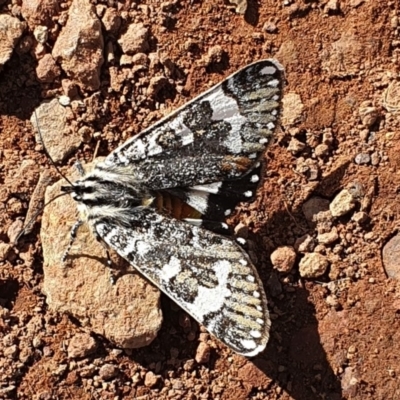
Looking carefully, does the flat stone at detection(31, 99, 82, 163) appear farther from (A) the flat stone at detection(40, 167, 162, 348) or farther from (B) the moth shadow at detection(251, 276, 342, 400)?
(B) the moth shadow at detection(251, 276, 342, 400)

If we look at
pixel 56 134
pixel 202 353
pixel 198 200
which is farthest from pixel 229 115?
pixel 202 353

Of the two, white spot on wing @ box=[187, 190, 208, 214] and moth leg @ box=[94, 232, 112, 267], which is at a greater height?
white spot on wing @ box=[187, 190, 208, 214]

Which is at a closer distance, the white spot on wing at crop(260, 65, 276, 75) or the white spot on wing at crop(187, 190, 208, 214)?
the white spot on wing at crop(260, 65, 276, 75)

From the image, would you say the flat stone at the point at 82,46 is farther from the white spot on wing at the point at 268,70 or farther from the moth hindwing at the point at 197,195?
the white spot on wing at the point at 268,70

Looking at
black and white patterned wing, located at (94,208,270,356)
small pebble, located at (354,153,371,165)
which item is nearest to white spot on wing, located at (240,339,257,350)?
black and white patterned wing, located at (94,208,270,356)

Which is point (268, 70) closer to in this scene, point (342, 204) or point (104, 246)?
point (342, 204)

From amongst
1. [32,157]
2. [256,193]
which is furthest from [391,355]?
[32,157]
